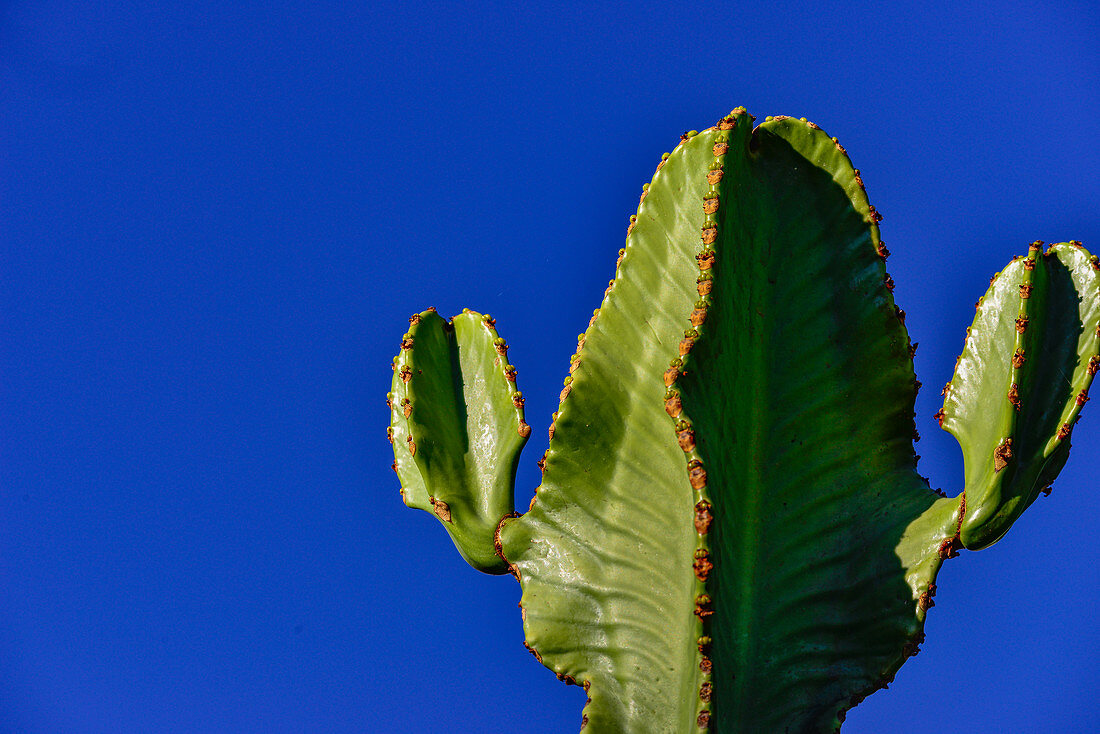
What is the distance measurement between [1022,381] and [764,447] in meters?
0.80

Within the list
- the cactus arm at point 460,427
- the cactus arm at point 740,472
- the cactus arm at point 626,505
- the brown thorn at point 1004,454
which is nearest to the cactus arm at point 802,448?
the cactus arm at point 740,472

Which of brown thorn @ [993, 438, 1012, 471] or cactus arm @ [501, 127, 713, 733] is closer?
brown thorn @ [993, 438, 1012, 471]

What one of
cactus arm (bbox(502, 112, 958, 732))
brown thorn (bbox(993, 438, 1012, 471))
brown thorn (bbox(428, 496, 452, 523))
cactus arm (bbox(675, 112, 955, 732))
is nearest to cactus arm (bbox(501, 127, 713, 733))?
cactus arm (bbox(502, 112, 958, 732))

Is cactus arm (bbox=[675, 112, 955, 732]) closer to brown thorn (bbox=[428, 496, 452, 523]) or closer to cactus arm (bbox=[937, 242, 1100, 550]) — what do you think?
cactus arm (bbox=[937, 242, 1100, 550])

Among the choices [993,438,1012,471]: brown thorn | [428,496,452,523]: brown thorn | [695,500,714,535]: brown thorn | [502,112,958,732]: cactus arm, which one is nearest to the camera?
[695,500,714,535]: brown thorn

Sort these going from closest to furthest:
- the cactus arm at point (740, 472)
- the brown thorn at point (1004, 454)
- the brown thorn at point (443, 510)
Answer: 1. the brown thorn at point (1004, 454)
2. the cactus arm at point (740, 472)
3. the brown thorn at point (443, 510)

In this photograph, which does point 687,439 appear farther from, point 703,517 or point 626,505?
point 626,505

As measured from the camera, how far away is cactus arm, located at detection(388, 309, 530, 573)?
3.73 meters

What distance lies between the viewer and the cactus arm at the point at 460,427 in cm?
373

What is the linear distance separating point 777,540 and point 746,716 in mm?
542

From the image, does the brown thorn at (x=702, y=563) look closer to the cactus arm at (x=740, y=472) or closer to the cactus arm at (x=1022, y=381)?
the cactus arm at (x=740, y=472)

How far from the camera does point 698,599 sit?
2951 millimetres

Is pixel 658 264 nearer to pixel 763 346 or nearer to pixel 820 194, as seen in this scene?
pixel 763 346

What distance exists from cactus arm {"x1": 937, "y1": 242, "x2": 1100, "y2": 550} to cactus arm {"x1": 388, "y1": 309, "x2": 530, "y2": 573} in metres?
1.53
